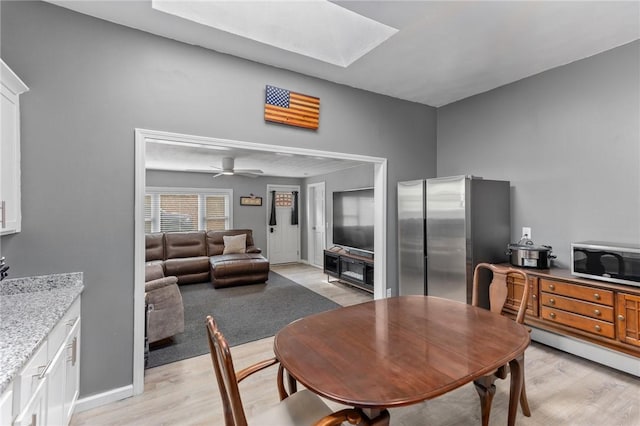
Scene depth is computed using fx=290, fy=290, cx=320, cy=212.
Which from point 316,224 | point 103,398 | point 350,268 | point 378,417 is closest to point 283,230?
point 316,224

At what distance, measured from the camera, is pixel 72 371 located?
73.5 inches

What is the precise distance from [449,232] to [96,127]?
3357 mm

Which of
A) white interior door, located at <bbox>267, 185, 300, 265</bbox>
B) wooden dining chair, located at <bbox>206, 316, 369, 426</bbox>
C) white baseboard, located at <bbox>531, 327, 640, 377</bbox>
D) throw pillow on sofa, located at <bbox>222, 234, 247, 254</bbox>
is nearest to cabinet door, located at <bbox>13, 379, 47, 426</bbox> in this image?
wooden dining chair, located at <bbox>206, 316, 369, 426</bbox>

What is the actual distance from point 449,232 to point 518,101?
1.72 m

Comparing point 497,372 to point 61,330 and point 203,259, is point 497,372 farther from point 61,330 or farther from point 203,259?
point 203,259

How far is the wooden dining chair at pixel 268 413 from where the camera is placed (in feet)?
3.39

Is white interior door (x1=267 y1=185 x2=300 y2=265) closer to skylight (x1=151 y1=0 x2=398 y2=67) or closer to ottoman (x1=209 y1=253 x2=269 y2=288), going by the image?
ottoman (x1=209 y1=253 x2=269 y2=288)

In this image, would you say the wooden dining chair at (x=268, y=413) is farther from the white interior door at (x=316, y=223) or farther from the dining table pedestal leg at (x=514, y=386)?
the white interior door at (x=316, y=223)

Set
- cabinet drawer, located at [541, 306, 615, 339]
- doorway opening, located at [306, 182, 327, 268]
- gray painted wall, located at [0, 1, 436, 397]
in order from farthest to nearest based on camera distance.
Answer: doorway opening, located at [306, 182, 327, 268]
cabinet drawer, located at [541, 306, 615, 339]
gray painted wall, located at [0, 1, 436, 397]

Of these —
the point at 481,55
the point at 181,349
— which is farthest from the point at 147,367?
the point at 481,55

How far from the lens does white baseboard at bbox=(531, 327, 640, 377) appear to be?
240cm

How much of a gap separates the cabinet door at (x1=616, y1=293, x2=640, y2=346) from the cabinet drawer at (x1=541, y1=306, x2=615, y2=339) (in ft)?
0.22

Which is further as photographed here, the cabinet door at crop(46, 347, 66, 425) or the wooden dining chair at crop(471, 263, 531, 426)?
the wooden dining chair at crop(471, 263, 531, 426)

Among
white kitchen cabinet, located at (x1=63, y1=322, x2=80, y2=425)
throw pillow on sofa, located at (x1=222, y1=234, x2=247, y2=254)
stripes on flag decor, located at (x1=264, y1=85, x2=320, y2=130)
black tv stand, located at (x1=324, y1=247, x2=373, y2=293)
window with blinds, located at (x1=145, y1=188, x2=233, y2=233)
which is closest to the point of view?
white kitchen cabinet, located at (x1=63, y1=322, x2=80, y2=425)
